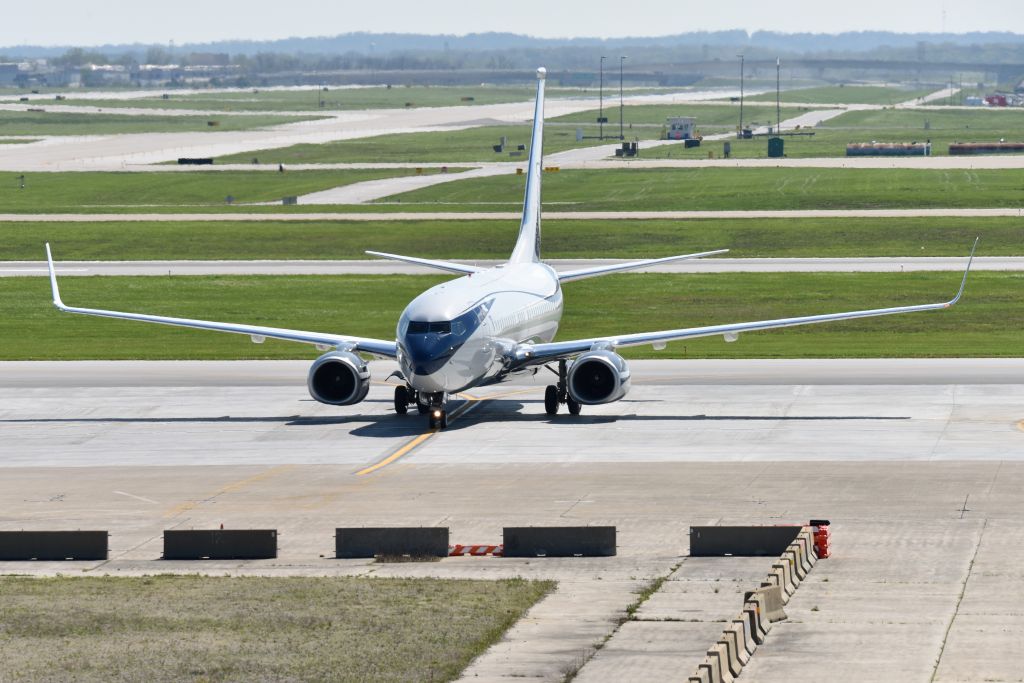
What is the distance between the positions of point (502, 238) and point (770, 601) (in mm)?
93694

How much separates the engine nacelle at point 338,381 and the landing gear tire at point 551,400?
20.5 feet

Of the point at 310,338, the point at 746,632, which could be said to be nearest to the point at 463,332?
the point at 310,338

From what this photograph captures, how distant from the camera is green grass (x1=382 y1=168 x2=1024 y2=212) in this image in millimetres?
148000

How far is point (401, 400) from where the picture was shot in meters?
63.0

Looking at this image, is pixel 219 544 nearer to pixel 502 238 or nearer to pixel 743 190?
pixel 502 238

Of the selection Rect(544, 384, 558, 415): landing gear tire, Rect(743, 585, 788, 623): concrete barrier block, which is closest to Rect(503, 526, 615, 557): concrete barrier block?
Rect(743, 585, 788, 623): concrete barrier block

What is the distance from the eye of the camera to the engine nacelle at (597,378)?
59781mm

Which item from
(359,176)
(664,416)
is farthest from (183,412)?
(359,176)

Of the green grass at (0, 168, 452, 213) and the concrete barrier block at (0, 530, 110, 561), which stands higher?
the concrete barrier block at (0, 530, 110, 561)

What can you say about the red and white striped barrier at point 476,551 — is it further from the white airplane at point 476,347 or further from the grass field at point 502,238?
Result: the grass field at point 502,238

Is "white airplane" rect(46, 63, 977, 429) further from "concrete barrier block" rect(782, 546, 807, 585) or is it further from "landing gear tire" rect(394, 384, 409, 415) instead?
"concrete barrier block" rect(782, 546, 807, 585)

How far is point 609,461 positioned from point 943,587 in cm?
1793

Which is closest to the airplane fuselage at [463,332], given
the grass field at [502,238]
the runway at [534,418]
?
the runway at [534,418]

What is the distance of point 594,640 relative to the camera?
3262 cm
